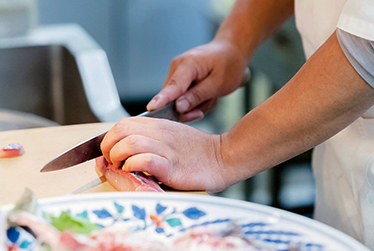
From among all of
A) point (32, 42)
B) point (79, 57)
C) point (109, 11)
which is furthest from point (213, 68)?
point (109, 11)

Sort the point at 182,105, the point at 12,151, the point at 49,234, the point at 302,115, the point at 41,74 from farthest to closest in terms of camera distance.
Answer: the point at 41,74 → the point at 182,105 → the point at 12,151 → the point at 302,115 → the point at 49,234

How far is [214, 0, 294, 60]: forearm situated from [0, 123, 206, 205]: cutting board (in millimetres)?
298

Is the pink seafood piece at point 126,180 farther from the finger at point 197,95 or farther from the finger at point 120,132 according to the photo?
the finger at point 197,95

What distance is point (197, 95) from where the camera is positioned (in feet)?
2.33

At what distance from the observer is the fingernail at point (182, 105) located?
0.67 metres

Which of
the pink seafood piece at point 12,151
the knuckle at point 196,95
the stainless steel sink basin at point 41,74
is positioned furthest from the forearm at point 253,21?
the stainless steel sink basin at point 41,74

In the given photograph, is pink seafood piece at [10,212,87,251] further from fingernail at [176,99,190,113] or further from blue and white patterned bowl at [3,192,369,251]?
fingernail at [176,99,190,113]

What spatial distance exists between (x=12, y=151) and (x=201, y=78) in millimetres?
330

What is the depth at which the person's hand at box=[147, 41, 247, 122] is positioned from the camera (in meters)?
0.68

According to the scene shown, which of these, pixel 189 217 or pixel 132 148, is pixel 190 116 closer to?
pixel 132 148

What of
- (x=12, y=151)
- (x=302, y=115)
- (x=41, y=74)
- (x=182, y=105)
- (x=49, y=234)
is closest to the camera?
(x=49, y=234)

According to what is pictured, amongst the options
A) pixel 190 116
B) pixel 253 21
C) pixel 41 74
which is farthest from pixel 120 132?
pixel 41 74

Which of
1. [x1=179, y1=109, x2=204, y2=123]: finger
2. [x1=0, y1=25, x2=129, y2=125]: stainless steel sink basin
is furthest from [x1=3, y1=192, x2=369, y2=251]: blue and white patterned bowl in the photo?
[x1=0, y1=25, x2=129, y2=125]: stainless steel sink basin

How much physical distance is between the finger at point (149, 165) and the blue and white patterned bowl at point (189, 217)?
0.08 meters
